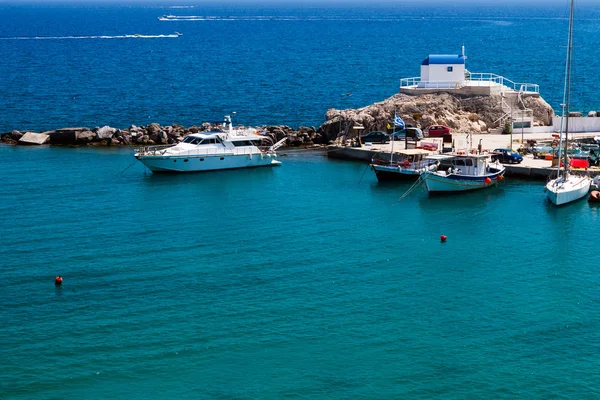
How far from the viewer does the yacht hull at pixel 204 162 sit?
253 feet

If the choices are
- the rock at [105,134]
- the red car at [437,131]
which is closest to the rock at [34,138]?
the rock at [105,134]

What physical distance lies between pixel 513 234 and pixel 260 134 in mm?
31774

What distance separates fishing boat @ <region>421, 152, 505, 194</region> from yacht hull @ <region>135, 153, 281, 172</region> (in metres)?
16.2

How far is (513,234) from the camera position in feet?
198

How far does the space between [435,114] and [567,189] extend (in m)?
22.1

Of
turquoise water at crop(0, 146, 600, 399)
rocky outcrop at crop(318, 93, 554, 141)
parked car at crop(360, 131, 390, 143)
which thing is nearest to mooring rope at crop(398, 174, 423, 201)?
turquoise water at crop(0, 146, 600, 399)

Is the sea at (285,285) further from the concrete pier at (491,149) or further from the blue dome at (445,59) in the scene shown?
the blue dome at (445,59)

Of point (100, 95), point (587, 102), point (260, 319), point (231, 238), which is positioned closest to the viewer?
point (260, 319)

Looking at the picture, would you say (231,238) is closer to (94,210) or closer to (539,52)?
(94,210)

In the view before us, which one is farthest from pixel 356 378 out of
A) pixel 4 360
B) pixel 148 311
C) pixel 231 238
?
pixel 231 238

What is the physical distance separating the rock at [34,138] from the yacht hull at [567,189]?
48.0m

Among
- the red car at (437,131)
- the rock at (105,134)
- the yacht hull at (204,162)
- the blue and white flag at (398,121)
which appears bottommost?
the yacht hull at (204,162)

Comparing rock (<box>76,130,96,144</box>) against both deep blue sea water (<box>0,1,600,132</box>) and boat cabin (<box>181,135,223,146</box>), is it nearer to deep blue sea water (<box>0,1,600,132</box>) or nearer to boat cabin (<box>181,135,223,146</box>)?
deep blue sea water (<box>0,1,600,132</box>)

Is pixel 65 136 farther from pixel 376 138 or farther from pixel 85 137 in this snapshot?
pixel 376 138
